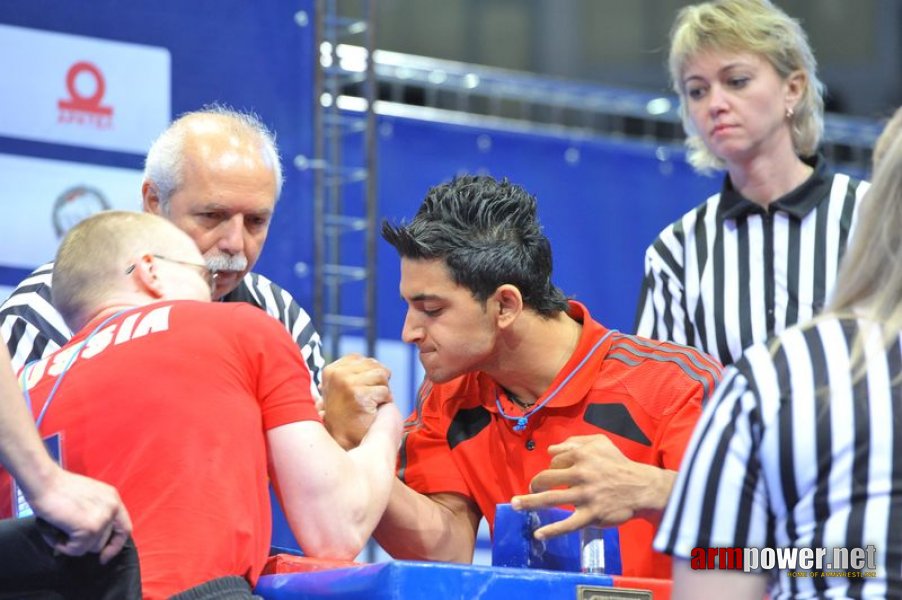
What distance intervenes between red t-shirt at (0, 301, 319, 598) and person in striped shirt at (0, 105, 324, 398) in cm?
87

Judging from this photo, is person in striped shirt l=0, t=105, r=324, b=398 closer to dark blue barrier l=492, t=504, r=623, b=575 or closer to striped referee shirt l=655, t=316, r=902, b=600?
dark blue barrier l=492, t=504, r=623, b=575

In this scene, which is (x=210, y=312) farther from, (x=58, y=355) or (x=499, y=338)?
(x=499, y=338)

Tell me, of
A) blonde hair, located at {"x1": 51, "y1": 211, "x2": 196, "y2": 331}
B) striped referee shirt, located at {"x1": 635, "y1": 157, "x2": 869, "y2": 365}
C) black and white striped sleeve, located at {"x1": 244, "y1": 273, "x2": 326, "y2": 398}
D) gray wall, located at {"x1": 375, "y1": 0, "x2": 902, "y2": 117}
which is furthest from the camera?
gray wall, located at {"x1": 375, "y1": 0, "x2": 902, "y2": 117}

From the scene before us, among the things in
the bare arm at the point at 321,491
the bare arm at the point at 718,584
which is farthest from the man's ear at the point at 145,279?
the bare arm at the point at 718,584

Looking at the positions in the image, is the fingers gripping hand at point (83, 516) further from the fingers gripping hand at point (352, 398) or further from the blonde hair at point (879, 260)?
the blonde hair at point (879, 260)

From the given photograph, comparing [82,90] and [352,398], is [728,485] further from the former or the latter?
[82,90]

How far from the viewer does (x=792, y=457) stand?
1.34m

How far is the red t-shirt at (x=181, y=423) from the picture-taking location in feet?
5.74

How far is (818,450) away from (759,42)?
2.13 m

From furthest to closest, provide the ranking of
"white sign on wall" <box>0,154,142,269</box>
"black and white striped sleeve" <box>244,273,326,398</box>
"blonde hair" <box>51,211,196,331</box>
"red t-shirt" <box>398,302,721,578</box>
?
"white sign on wall" <box>0,154,142,269</box>, "black and white striped sleeve" <box>244,273,326,398</box>, "red t-shirt" <box>398,302,721,578</box>, "blonde hair" <box>51,211,196,331</box>

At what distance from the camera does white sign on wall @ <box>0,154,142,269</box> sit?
3736 millimetres

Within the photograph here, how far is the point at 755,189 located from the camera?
336 centimetres

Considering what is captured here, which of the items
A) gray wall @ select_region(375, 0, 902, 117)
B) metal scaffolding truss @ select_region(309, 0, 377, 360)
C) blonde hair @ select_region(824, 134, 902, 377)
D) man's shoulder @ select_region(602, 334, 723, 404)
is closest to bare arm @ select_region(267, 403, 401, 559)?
man's shoulder @ select_region(602, 334, 723, 404)

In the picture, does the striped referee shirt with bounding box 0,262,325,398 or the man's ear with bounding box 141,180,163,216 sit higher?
the man's ear with bounding box 141,180,163,216
